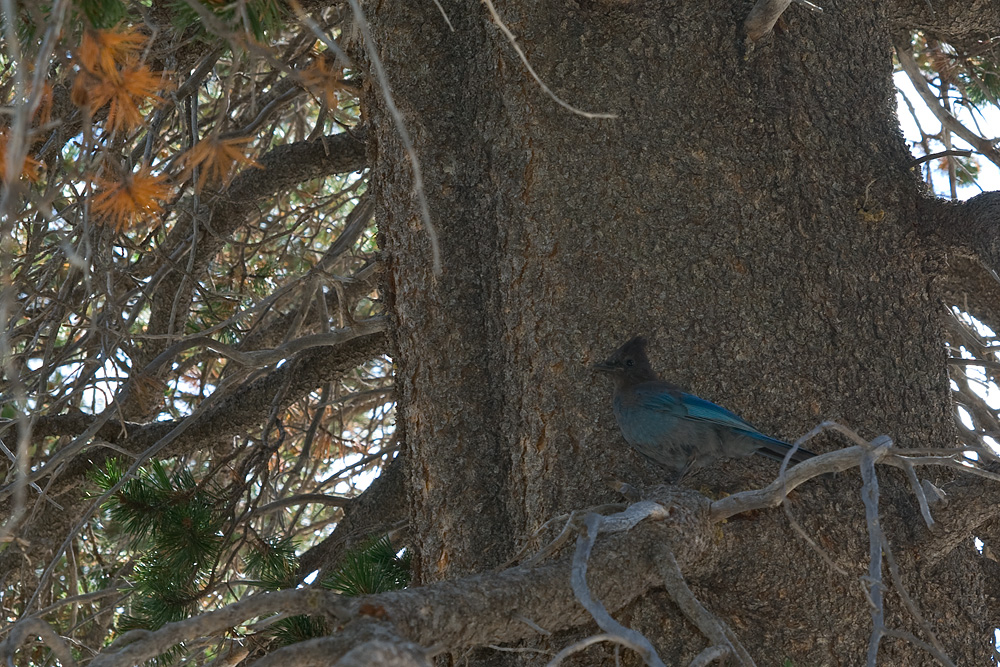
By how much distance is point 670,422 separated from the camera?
9.29 ft

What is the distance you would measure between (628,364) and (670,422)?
0.73 feet

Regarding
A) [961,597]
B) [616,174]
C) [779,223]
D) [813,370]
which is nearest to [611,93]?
[616,174]

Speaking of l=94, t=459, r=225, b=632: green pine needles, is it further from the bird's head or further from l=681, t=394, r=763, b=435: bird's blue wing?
l=681, t=394, r=763, b=435: bird's blue wing

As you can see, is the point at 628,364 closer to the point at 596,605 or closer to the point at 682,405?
the point at 682,405

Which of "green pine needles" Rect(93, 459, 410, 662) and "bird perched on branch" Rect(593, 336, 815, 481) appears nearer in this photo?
"bird perched on branch" Rect(593, 336, 815, 481)

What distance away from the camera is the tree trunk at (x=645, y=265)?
2641 millimetres

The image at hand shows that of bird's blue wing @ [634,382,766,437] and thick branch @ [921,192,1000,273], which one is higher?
thick branch @ [921,192,1000,273]

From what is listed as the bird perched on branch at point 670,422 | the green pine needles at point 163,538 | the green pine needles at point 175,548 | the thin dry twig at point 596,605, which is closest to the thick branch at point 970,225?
the bird perched on branch at point 670,422

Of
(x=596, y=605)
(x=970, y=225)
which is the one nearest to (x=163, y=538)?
(x=596, y=605)

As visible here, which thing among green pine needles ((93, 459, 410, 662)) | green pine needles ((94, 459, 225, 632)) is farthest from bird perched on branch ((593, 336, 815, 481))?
green pine needles ((94, 459, 225, 632))

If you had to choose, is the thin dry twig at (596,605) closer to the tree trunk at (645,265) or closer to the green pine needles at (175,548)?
the tree trunk at (645,265)

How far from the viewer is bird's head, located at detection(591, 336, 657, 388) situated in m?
2.68

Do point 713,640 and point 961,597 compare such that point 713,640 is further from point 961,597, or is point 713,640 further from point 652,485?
point 961,597

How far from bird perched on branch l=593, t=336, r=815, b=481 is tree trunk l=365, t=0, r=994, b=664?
0.14 feet
